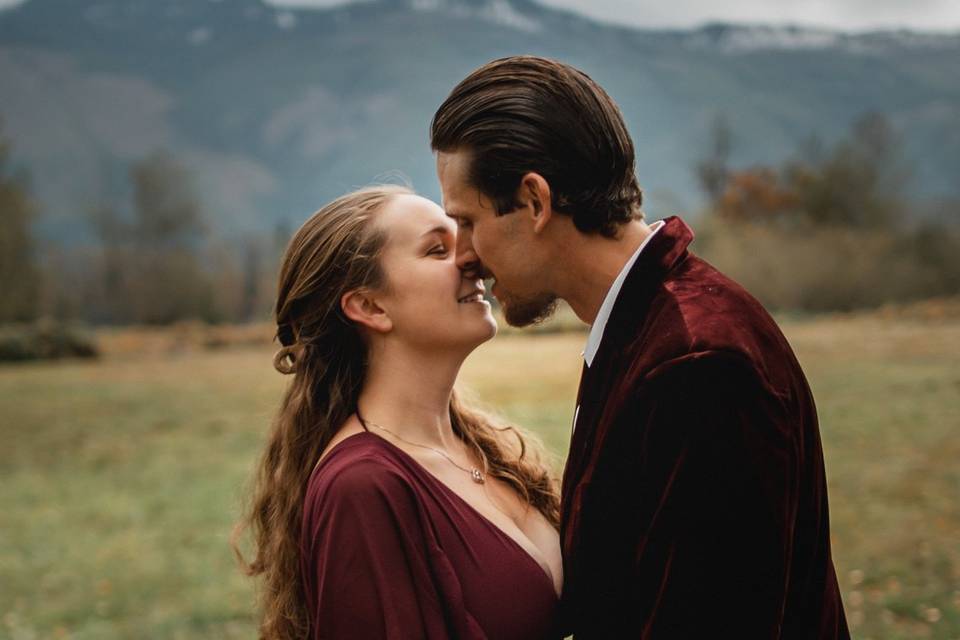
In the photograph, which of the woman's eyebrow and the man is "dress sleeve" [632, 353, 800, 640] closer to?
the man

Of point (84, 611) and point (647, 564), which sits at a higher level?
point (647, 564)

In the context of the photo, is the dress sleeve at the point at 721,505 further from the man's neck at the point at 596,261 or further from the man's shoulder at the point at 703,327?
the man's neck at the point at 596,261

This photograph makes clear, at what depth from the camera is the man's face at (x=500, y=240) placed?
2.22m

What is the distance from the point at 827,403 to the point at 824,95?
290ft

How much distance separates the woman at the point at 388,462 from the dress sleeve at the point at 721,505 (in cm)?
59

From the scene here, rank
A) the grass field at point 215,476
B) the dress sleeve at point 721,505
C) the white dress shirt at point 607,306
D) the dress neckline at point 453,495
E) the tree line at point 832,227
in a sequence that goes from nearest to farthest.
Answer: the dress sleeve at point 721,505 < the white dress shirt at point 607,306 < the dress neckline at point 453,495 < the grass field at point 215,476 < the tree line at point 832,227

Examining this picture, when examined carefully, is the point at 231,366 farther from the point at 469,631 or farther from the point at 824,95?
the point at 824,95

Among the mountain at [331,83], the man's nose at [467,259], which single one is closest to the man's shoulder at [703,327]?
the man's nose at [467,259]

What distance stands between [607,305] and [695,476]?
0.51 metres

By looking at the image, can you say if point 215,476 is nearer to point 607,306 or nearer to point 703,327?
point 607,306

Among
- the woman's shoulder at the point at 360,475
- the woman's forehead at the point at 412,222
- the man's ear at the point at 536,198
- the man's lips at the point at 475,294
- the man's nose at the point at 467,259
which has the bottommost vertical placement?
the woman's shoulder at the point at 360,475

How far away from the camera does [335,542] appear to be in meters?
2.08

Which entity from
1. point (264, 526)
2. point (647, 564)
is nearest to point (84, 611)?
point (264, 526)

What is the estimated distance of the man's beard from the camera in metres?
2.33
